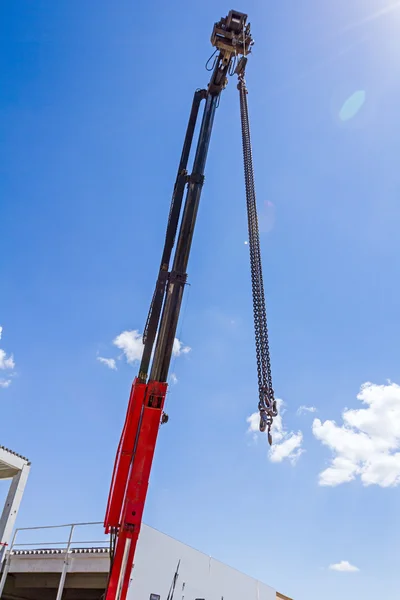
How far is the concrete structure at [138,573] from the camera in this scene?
11103 millimetres

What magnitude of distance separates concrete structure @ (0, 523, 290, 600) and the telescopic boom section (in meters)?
4.05

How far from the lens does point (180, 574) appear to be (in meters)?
12.9

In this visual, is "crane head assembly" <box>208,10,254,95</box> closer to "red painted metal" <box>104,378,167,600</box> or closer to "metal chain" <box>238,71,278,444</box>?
"metal chain" <box>238,71,278,444</box>

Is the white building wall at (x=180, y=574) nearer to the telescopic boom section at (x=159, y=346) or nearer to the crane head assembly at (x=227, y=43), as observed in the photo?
the telescopic boom section at (x=159, y=346)

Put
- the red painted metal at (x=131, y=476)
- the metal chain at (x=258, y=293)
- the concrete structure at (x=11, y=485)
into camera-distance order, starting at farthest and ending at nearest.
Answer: the concrete structure at (x=11, y=485) < the metal chain at (x=258, y=293) < the red painted metal at (x=131, y=476)

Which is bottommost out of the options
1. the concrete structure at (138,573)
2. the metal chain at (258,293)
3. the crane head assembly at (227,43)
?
the concrete structure at (138,573)

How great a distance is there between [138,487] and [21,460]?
1029 centimetres

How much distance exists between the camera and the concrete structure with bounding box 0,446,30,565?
1498 cm

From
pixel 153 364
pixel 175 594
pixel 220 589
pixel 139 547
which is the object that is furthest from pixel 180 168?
pixel 220 589

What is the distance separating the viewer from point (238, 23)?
38.2 feet

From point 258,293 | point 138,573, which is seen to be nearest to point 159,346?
point 258,293

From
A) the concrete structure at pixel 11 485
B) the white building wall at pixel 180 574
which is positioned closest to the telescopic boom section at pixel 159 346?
the white building wall at pixel 180 574

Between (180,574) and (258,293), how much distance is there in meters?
8.88

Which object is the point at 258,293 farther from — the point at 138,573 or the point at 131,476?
the point at 138,573
